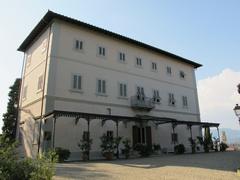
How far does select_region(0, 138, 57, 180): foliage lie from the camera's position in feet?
15.4

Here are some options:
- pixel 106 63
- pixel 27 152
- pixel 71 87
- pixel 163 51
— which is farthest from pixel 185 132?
pixel 27 152

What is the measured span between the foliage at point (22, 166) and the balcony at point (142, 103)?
16713 mm

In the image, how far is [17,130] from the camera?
22391mm

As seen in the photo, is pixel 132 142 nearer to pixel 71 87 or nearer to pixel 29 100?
pixel 71 87

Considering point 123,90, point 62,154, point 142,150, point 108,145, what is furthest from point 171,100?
point 62,154

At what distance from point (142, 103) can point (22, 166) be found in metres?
17.7

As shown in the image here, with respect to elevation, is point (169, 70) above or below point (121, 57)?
above

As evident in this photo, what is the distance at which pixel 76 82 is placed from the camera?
18906mm

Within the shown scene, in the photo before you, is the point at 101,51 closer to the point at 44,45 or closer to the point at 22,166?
the point at 44,45

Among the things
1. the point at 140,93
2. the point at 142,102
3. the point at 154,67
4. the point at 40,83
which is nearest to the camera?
the point at 40,83

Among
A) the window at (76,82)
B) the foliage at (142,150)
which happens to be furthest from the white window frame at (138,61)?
the foliage at (142,150)

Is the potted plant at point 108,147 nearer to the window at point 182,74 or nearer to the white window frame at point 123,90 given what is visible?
the white window frame at point 123,90

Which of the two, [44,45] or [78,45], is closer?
[78,45]

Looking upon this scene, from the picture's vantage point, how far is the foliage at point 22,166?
468cm
